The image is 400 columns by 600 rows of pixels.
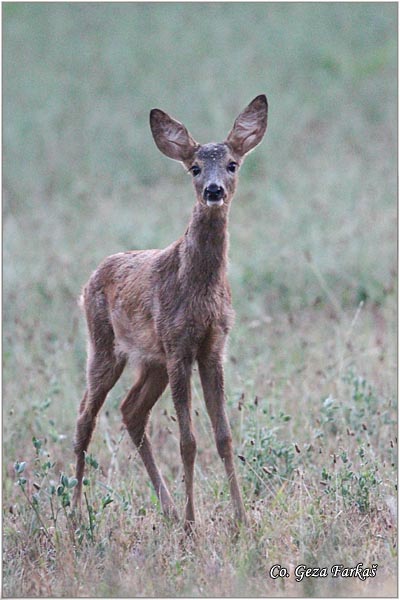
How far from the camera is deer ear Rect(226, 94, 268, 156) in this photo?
19.9 feet

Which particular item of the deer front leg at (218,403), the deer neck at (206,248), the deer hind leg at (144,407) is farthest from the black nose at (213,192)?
the deer hind leg at (144,407)

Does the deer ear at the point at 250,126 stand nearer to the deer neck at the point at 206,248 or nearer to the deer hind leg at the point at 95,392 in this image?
the deer neck at the point at 206,248

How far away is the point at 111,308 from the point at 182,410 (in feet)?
3.13

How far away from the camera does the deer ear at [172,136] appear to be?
605 cm

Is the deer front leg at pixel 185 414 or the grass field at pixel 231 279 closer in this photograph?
the grass field at pixel 231 279

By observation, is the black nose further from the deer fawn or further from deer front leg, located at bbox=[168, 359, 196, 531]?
deer front leg, located at bbox=[168, 359, 196, 531]

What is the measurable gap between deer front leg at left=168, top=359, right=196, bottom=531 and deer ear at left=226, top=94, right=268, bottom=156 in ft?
4.38

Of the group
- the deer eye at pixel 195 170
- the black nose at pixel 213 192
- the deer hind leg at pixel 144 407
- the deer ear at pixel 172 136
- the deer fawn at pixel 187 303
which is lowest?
the deer hind leg at pixel 144 407

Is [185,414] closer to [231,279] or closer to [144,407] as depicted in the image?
[144,407]

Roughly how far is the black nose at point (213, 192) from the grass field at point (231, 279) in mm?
1385

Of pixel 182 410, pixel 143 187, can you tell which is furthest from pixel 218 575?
pixel 143 187

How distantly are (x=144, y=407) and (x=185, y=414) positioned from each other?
822mm

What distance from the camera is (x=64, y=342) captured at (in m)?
9.49

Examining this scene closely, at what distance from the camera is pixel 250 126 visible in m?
6.12
